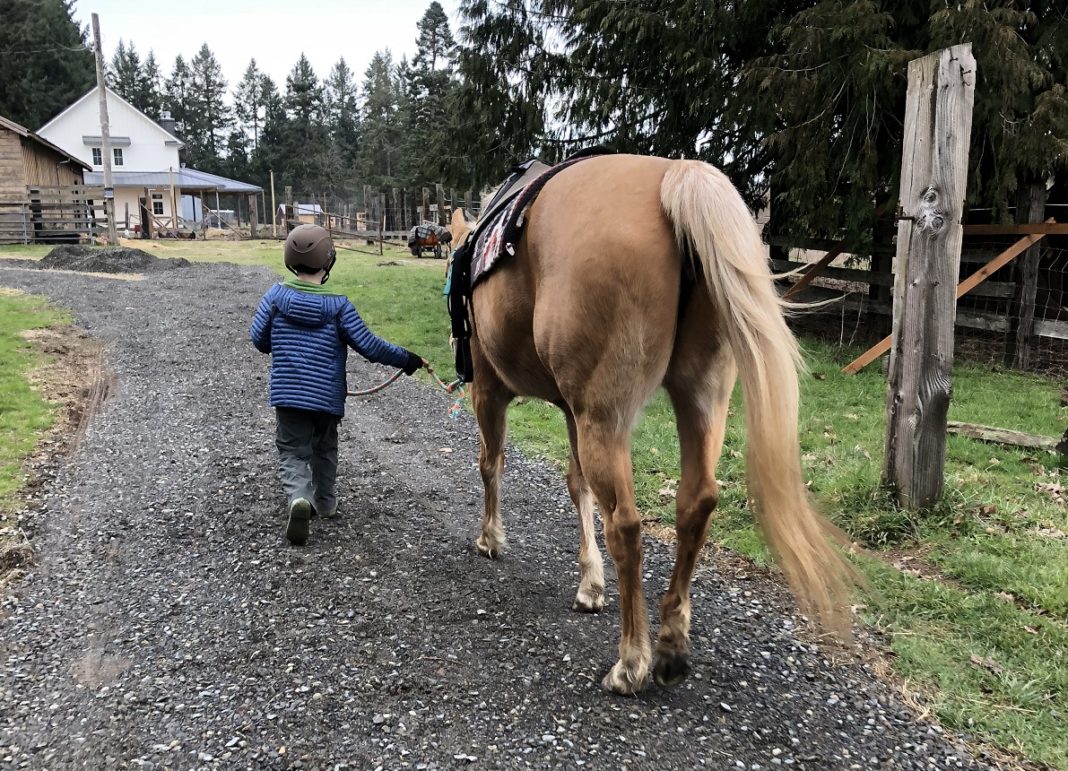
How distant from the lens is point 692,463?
2.93m

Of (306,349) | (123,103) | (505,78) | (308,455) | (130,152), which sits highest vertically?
(123,103)

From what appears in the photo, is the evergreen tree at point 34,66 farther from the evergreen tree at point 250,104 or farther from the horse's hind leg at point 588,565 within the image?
the horse's hind leg at point 588,565

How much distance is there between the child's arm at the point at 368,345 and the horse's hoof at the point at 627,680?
231 cm

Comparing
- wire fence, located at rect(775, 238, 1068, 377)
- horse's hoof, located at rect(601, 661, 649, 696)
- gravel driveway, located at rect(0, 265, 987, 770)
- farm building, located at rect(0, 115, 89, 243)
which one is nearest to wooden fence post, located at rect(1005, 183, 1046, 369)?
wire fence, located at rect(775, 238, 1068, 377)

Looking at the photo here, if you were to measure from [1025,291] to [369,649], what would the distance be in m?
9.67

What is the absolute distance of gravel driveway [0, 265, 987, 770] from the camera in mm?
2627

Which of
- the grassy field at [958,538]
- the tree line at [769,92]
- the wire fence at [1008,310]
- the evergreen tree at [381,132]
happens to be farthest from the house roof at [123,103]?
the wire fence at [1008,310]

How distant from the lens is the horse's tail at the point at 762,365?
2.62 meters

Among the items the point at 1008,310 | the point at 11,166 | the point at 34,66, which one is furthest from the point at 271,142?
the point at 1008,310

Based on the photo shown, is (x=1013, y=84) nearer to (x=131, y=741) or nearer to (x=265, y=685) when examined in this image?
(x=265, y=685)

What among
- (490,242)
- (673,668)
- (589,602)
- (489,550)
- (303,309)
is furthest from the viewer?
(303,309)

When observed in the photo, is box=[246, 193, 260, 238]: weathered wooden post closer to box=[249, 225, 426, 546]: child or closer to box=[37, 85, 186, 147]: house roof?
box=[37, 85, 186, 147]: house roof

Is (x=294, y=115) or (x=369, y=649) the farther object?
(x=294, y=115)

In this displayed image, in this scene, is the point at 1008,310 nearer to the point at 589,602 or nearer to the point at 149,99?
the point at 589,602
